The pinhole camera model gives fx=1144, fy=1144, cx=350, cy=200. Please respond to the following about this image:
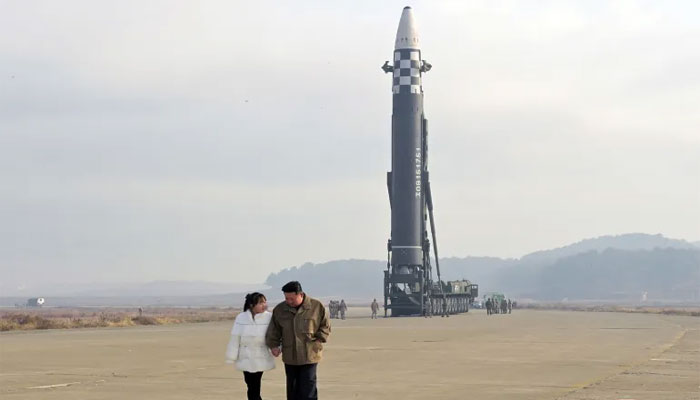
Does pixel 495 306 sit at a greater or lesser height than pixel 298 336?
greater

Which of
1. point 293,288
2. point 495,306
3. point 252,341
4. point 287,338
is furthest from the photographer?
point 495,306

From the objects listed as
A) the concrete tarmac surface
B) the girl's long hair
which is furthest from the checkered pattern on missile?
the girl's long hair

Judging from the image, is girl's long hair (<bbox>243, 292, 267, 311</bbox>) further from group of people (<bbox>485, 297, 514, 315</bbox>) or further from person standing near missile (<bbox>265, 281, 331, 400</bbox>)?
group of people (<bbox>485, 297, 514, 315</bbox>)

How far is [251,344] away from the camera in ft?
41.8

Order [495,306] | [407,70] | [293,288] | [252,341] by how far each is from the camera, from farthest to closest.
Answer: [495,306] → [407,70] → [252,341] → [293,288]

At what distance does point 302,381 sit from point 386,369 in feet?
35.2

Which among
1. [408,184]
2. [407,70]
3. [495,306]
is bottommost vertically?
[495,306]

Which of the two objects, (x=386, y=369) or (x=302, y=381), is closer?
(x=302, y=381)

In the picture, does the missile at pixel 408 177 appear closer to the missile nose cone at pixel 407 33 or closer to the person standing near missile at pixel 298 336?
the missile nose cone at pixel 407 33

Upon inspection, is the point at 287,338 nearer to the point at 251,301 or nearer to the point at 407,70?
the point at 251,301

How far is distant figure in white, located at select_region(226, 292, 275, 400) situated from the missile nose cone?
56.6m

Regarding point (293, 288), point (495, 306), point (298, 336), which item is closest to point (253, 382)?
point (298, 336)

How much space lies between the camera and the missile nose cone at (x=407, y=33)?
68.4 meters

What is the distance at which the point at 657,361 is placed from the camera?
25734 mm
